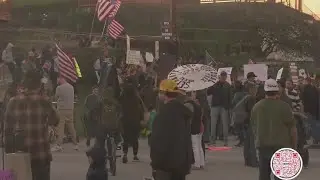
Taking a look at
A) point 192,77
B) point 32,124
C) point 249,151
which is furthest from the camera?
point 192,77

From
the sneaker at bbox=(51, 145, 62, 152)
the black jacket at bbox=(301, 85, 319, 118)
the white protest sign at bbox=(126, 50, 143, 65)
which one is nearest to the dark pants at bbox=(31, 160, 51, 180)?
the sneaker at bbox=(51, 145, 62, 152)

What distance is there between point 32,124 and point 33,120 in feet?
0.16

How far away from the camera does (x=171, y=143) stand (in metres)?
7.67

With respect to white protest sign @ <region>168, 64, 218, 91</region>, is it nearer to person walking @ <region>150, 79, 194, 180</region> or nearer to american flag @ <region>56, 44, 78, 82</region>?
american flag @ <region>56, 44, 78, 82</region>

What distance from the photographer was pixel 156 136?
25.3ft

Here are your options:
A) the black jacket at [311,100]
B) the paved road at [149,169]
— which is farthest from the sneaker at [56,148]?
the black jacket at [311,100]

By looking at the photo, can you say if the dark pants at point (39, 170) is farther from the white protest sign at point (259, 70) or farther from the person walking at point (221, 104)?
the white protest sign at point (259, 70)

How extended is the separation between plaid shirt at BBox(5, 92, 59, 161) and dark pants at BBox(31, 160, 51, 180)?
60 mm

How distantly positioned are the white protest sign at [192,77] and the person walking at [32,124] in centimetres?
567

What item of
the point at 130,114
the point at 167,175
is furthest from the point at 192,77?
the point at 167,175

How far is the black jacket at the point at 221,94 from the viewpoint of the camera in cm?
1795

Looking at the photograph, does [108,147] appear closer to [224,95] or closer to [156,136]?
[156,136]
